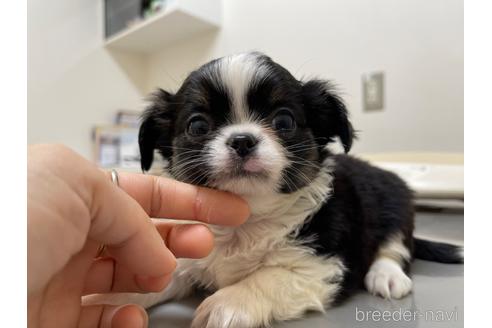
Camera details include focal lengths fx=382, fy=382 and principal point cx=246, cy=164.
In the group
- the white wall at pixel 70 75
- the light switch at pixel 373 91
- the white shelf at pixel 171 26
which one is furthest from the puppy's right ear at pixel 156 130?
the white wall at pixel 70 75

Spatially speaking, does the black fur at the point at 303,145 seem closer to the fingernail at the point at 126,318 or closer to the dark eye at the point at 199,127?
the dark eye at the point at 199,127

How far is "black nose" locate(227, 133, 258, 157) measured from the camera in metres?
0.89

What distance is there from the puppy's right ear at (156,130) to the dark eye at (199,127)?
0.17 meters

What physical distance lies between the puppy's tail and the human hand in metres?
0.81

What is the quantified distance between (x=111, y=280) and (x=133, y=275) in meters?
0.07

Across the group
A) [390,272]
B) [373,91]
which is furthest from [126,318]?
[373,91]

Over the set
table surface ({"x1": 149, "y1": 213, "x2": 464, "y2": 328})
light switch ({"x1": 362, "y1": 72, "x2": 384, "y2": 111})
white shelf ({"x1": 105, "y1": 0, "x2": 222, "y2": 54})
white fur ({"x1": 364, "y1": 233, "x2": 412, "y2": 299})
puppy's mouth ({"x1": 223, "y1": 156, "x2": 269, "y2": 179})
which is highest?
white shelf ({"x1": 105, "y1": 0, "x2": 222, "y2": 54})

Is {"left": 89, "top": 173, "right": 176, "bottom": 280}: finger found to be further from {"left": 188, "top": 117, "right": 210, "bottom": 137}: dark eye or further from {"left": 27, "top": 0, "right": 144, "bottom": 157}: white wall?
{"left": 27, "top": 0, "right": 144, "bottom": 157}: white wall

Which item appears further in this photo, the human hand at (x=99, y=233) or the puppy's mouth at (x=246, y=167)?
the puppy's mouth at (x=246, y=167)

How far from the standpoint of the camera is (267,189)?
0.95m

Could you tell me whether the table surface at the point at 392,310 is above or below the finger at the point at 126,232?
below

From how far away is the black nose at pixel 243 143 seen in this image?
2.93 ft

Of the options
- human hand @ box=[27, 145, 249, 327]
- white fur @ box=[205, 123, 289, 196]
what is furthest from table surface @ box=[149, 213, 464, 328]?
white fur @ box=[205, 123, 289, 196]
